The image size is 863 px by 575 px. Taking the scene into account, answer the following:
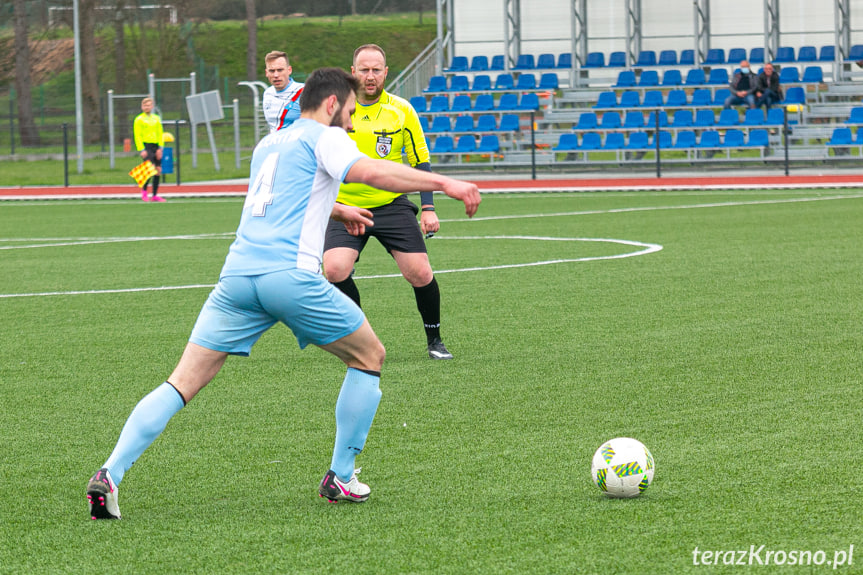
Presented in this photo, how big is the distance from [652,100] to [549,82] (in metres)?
3.67

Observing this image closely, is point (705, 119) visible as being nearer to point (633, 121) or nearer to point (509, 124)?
point (633, 121)

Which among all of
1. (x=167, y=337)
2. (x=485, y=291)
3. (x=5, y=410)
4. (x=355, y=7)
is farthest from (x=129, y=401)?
(x=355, y=7)

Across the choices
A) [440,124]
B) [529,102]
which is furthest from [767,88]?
[440,124]

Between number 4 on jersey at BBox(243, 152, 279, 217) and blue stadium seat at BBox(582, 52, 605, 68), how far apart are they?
31.0m

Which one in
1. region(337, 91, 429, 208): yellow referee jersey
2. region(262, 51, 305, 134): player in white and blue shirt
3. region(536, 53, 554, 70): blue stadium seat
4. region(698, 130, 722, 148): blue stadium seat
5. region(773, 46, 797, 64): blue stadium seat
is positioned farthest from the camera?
region(536, 53, 554, 70): blue stadium seat

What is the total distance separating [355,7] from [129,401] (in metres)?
76.0

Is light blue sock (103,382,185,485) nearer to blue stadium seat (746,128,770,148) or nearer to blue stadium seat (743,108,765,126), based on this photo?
blue stadium seat (746,128,770,148)

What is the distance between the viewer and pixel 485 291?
11602 mm

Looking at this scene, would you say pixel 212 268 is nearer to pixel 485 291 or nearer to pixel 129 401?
pixel 485 291

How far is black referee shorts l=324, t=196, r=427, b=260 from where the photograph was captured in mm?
8289

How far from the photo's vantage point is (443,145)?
3169 centimetres

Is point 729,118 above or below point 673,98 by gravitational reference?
below

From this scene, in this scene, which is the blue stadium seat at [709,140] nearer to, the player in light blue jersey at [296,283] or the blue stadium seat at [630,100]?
the blue stadium seat at [630,100]

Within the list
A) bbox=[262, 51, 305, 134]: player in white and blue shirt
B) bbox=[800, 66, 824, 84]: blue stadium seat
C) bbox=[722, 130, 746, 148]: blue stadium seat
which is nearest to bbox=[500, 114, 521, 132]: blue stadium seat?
bbox=[722, 130, 746, 148]: blue stadium seat
